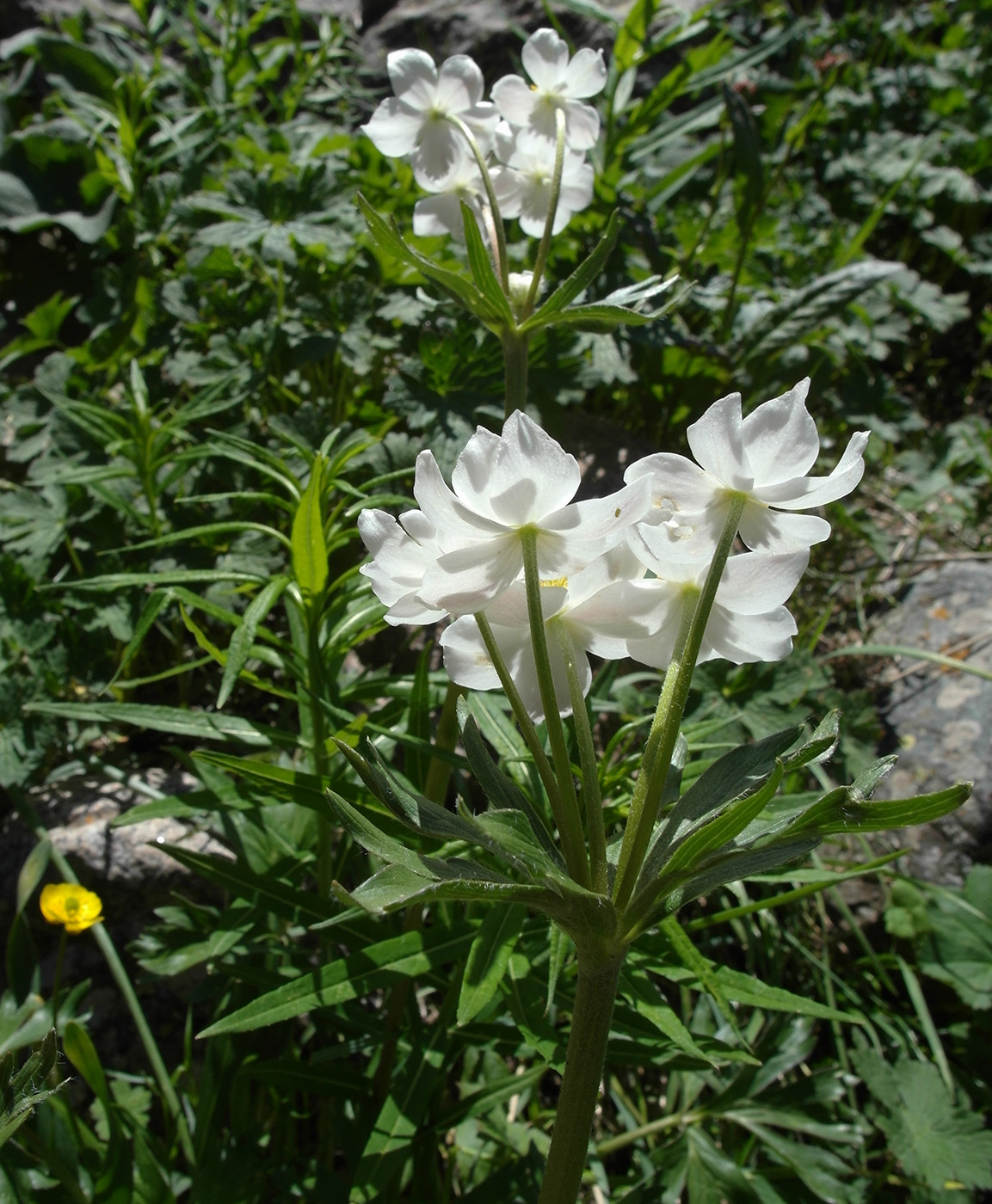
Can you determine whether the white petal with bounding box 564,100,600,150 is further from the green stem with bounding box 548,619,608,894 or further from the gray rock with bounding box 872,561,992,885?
the gray rock with bounding box 872,561,992,885

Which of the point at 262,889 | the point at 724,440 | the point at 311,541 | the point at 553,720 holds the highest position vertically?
the point at 724,440

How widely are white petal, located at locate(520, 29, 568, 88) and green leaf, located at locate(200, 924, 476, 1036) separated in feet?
4.17

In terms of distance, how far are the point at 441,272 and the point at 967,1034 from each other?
1.84 m

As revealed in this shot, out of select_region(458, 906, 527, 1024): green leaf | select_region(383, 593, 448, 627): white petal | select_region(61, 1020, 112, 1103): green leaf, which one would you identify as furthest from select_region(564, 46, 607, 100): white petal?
select_region(61, 1020, 112, 1103): green leaf

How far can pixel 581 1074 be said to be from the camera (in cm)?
87

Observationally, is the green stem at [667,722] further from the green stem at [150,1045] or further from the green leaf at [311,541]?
the green stem at [150,1045]

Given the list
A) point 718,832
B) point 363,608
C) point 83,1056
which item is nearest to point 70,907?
point 83,1056

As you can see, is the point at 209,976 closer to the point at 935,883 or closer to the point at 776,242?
the point at 935,883

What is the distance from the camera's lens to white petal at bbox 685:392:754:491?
77 centimetres

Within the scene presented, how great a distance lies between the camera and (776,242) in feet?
10.8

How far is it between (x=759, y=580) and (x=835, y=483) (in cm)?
10

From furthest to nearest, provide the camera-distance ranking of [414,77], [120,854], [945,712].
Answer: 1. [945,712]
2. [120,854]
3. [414,77]

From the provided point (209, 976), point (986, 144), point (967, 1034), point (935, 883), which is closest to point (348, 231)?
point (209, 976)

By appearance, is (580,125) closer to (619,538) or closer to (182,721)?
(619,538)
